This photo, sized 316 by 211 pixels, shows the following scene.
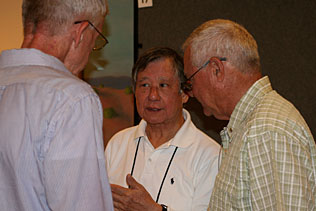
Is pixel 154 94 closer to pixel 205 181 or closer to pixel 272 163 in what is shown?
pixel 205 181

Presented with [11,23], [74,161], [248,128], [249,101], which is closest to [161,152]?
[249,101]

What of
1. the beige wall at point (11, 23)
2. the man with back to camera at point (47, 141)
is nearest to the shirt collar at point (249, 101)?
the man with back to camera at point (47, 141)

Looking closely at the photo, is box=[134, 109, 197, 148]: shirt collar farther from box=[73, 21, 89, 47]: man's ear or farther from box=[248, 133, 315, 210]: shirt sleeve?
box=[73, 21, 89, 47]: man's ear

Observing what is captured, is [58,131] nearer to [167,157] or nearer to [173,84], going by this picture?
[167,157]

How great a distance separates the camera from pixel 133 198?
176cm

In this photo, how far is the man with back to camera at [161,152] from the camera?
1780mm

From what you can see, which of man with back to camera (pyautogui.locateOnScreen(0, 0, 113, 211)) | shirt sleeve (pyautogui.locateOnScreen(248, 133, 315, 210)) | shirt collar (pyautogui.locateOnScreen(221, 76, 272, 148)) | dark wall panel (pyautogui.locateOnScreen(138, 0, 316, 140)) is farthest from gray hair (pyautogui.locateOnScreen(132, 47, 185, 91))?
man with back to camera (pyautogui.locateOnScreen(0, 0, 113, 211))

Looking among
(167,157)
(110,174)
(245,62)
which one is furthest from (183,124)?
(245,62)

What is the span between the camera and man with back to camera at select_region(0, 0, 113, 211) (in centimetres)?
93

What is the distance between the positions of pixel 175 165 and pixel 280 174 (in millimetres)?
819

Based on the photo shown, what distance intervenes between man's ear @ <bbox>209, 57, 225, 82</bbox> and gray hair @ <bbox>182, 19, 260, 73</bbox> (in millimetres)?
24

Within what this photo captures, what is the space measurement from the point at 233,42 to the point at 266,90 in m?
0.24

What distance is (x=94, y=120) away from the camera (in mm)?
979

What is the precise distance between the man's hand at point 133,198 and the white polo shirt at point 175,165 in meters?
0.10
